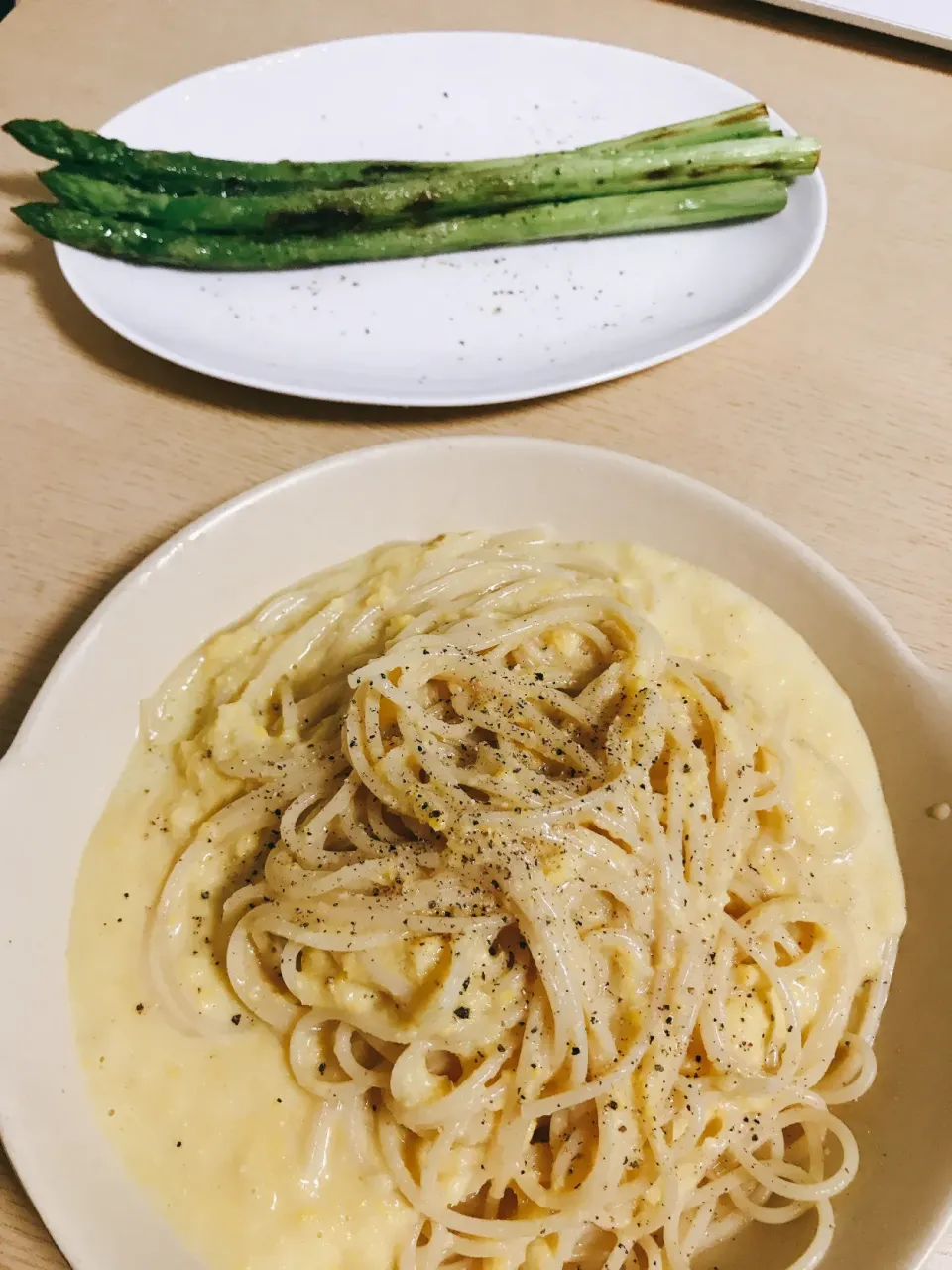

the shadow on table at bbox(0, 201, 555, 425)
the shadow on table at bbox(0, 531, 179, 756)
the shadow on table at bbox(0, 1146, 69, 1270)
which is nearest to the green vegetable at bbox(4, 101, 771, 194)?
the shadow on table at bbox(0, 201, 555, 425)

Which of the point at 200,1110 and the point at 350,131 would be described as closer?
the point at 200,1110

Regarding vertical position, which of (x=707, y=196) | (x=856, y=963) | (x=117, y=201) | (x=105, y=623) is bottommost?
(x=105, y=623)

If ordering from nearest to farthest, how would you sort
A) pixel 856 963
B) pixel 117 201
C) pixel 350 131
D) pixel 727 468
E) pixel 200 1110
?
pixel 200 1110
pixel 856 963
pixel 727 468
pixel 117 201
pixel 350 131

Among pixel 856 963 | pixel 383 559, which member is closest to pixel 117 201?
pixel 383 559

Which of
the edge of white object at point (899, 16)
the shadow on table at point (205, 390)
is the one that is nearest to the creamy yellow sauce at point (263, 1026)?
the shadow on table at point (205, 390)

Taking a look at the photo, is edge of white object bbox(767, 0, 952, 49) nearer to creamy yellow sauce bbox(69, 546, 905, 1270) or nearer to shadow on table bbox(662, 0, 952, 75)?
shadow on table bbox(662, 0, 952, 75)

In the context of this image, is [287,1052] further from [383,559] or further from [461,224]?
[461,224]

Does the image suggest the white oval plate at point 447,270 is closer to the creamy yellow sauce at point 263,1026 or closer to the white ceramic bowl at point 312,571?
the white ceramic bowl at point 312,571
